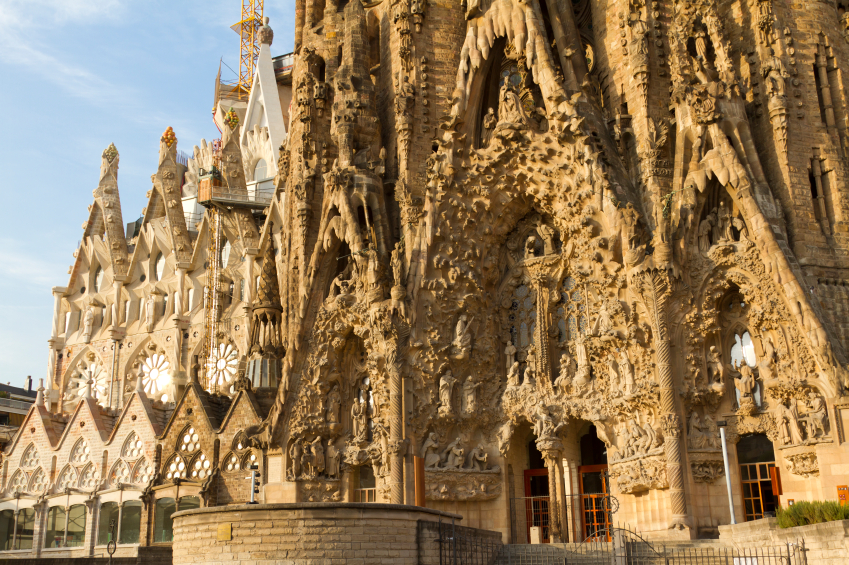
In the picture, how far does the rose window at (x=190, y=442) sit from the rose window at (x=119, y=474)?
397 centimetres

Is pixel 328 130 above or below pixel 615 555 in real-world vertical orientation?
above

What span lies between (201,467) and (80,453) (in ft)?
24.3

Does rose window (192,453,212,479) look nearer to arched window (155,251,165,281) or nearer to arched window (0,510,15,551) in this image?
arched window (0,510,15,551)

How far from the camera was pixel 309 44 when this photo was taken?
29.1 m

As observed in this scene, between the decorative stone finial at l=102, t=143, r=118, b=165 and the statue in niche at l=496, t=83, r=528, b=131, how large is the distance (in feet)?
94.2

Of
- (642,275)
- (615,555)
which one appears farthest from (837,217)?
(615,555)

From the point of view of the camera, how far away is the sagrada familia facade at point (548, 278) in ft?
65.1

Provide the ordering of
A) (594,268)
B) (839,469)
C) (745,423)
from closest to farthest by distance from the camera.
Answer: (839,469)
(745,423)
(594,268)

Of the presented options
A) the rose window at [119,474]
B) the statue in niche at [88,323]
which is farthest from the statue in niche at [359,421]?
the statue in niche at [88,323]

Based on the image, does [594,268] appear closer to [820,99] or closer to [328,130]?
[820,99]

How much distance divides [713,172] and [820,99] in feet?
12.0

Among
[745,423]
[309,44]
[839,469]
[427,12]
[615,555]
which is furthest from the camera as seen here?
[309,44]

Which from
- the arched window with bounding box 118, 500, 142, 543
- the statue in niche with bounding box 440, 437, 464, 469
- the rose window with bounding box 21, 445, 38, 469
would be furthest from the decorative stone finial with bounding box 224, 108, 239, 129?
the statue in niche with bounding box 440, 437, 464, 469

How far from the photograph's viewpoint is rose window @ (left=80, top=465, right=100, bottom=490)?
103ft
